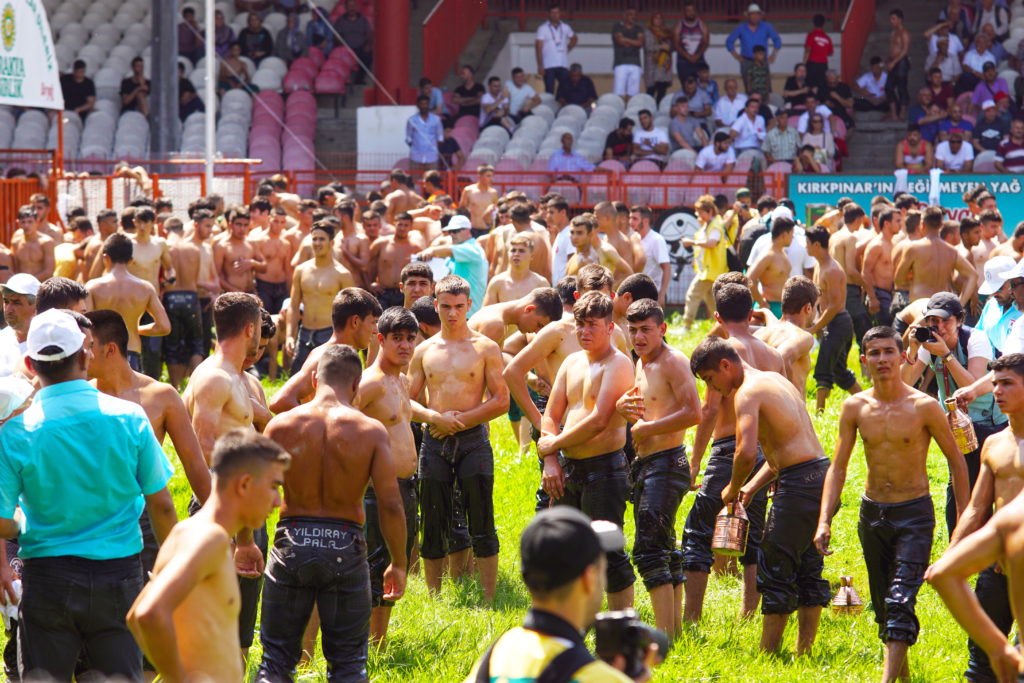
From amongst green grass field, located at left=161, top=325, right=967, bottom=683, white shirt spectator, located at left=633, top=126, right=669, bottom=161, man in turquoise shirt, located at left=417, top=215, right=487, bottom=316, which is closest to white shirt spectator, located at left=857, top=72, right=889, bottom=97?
white shirt spectator, located at left=633, top=126, right=669, bottom=161

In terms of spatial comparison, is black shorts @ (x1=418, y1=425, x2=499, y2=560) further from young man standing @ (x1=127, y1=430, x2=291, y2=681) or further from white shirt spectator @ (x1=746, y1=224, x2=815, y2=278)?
white shirt spectator @ (x1=746, y1=224, x2=815, y2=278)

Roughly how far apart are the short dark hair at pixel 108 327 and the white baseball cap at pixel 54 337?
0.62 m

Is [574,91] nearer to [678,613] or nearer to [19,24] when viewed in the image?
[19,24]

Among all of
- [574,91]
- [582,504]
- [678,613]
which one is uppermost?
[574,91]

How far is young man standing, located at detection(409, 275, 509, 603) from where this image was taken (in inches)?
314

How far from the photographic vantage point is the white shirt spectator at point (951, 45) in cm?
2492

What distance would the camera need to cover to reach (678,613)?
295 inches

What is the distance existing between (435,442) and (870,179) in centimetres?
1355

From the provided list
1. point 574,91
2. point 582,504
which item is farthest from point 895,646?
point 574,91

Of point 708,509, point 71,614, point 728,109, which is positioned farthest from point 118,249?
point 728,109

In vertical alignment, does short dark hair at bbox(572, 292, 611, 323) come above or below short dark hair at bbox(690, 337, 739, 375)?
above

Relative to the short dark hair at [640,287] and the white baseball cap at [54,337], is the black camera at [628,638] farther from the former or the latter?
the short dark hair at [640,287]

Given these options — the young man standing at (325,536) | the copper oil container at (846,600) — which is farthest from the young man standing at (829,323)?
the young man standing at (325,536)

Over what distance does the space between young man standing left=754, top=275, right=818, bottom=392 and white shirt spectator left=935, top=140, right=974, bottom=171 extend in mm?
13546
